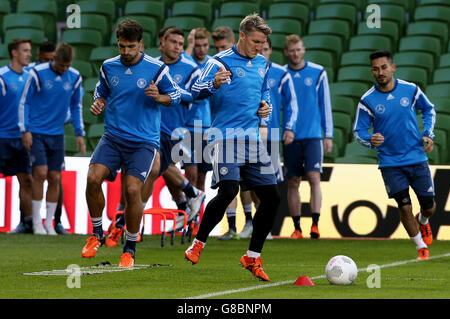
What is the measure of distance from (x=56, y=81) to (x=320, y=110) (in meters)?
3.51

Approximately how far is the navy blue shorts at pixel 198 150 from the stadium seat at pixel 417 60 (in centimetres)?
478

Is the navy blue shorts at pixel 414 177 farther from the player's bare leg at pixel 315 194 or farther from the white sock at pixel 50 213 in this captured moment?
the white sock at pixel 50 213

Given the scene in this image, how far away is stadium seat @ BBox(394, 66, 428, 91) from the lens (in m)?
15.2

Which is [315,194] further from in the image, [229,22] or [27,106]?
[229,22]

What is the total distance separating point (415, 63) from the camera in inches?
622

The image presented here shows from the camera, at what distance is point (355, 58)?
16.3 metres

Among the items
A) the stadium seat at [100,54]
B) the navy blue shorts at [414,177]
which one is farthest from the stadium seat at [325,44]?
the navy blue shorts at [414,177]

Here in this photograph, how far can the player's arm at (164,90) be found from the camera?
27.6 feet

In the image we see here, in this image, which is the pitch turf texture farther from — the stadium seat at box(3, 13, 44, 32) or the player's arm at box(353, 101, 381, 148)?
the stadium seat at box(3, 13, 44, 32)

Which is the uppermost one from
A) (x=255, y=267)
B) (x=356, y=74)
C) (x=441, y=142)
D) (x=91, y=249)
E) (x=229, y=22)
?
(x=229, y=22)

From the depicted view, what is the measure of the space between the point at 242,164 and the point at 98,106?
1.43 m

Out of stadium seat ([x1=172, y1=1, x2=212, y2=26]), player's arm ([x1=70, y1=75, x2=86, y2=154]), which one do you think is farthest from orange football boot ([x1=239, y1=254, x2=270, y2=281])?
stadium seat ([x1=172, y1=1, x2=212, y2=26])

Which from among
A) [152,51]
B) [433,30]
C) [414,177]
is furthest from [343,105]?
[414,177]
